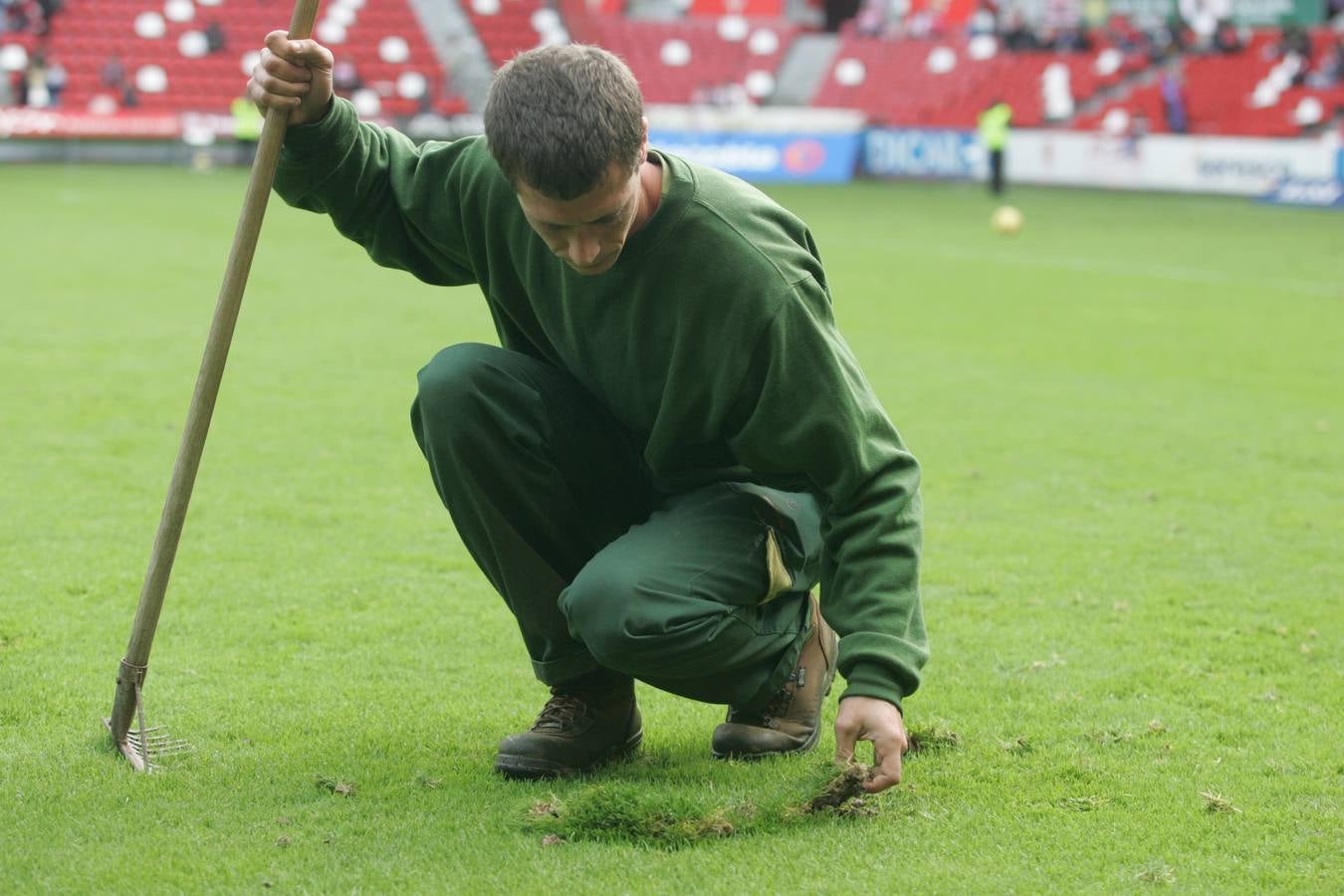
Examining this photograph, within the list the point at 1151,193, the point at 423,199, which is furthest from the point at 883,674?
the point at 1151,193

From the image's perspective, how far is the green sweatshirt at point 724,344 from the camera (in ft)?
9.62

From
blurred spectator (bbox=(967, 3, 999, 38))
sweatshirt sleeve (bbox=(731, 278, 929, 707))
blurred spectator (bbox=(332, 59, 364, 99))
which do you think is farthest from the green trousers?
blurred spectator (bbox=(967, 3, 999, 38))

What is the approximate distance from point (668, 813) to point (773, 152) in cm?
2544

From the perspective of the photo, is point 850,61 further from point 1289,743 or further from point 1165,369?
point 1289,743

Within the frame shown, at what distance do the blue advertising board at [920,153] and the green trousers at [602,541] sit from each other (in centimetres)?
2649

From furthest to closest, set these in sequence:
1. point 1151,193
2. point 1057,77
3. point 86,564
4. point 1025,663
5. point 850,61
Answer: point 850,61
point 1057,77
point 1151,193
point 86,564
point 1025,663

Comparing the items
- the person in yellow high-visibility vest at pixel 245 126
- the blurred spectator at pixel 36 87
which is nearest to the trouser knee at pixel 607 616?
the person in yellow high-visibility vest at pixel 245 126

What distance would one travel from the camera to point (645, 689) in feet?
13.1

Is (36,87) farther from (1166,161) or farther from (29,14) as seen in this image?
(1166,161)

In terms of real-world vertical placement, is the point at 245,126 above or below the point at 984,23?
below

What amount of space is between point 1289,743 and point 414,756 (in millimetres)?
1862

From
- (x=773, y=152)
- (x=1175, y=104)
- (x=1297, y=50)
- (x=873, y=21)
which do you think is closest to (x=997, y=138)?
(x=773, y=152)

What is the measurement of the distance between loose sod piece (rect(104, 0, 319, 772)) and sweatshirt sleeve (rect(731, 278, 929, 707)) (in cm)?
107

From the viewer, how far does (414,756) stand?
11.0ft
